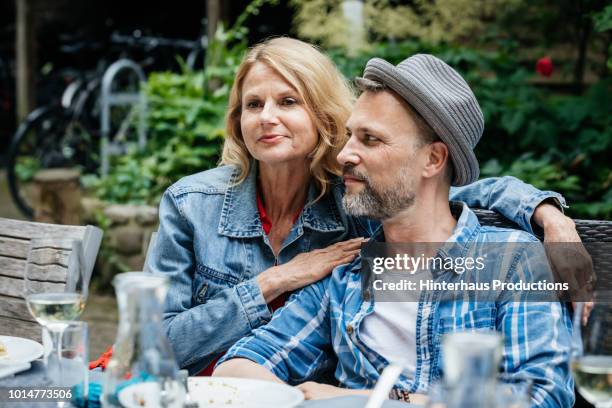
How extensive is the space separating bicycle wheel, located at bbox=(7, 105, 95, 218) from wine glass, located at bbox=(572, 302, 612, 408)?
21.0 ft

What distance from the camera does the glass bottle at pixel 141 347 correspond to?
4.35 feet

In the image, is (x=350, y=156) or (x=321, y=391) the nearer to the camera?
(x=321, y=391)

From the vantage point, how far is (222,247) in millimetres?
2535

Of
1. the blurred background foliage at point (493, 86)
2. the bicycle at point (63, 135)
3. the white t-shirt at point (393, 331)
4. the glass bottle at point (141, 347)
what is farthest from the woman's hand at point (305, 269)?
the bicycle at point (63, 135)

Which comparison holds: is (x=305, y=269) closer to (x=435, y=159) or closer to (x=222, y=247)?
(x=222, y=247)

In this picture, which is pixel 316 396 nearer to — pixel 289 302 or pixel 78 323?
pixel 289 302

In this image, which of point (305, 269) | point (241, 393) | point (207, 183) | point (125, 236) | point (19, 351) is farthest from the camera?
point (125, 236)

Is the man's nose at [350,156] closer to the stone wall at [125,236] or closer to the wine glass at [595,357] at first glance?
the wine glass at [595,357]

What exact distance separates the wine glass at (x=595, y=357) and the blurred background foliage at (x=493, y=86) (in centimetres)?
244

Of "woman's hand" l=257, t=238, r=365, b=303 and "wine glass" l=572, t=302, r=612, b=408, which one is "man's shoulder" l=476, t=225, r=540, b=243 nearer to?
"woman's hand" l=257, t=238, r=365, b=303

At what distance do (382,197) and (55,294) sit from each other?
2.87ft

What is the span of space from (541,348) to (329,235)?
80 cm

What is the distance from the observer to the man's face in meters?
2.18

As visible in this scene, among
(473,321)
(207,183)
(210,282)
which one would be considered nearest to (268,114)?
(207,183)
